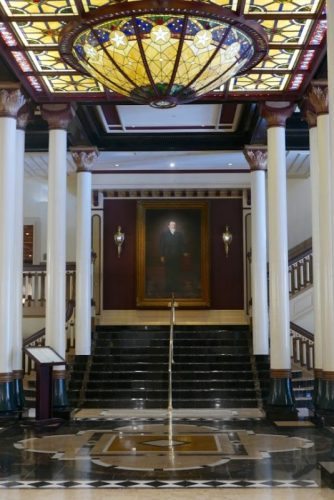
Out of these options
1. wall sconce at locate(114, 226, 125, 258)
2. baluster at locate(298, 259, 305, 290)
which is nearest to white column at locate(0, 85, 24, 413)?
wall sconce at locate(114, 226, 125, 258)

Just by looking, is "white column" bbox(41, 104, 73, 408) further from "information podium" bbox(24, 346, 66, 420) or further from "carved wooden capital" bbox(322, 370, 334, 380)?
"carved wooden capital" bbox(322, 370, 334, 380)

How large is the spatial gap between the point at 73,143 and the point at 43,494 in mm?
10091

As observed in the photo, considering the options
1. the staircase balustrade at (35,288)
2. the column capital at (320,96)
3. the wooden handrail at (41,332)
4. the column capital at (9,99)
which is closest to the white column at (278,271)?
the column capital at (320,96)

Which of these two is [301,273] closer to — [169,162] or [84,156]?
[169,162]

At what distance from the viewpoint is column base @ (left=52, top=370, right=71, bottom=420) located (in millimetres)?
11662

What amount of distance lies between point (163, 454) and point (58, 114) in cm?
639

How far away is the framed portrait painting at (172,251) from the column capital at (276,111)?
7116 millimetres

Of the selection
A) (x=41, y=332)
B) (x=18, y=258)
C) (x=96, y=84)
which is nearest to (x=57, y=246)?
(x=18, y=258)

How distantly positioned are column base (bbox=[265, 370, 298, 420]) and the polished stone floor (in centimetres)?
27

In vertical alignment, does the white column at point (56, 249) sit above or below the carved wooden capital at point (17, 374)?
above

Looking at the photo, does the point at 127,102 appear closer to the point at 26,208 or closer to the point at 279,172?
the point at 279,172

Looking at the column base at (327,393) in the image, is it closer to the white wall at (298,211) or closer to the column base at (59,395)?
the column base at (59,395)

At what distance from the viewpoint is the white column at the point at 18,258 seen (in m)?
11.6

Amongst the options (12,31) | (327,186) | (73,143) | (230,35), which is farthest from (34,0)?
(73,143)
